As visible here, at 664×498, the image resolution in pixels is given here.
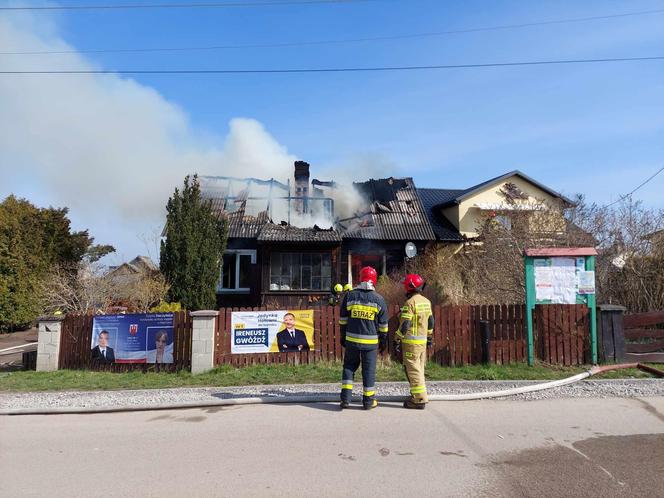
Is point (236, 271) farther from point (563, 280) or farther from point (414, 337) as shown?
point (414, 337)

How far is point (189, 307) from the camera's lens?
13.8 metres

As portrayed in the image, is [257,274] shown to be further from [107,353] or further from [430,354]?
[430,354]

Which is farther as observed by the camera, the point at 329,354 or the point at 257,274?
the point at 257,274

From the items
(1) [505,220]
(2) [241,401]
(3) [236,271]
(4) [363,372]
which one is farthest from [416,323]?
(3) [236,271]

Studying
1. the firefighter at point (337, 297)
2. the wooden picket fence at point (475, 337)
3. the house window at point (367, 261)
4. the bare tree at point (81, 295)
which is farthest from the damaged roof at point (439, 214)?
the bare tree at point (81, 295)

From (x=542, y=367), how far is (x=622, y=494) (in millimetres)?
4989

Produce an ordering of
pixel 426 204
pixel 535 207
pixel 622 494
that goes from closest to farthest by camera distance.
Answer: pixel 622 494 < pixel 535 207 < pixel 426 204

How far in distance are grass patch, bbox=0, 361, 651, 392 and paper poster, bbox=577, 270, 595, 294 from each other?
52.0 inches

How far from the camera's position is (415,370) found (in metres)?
5.79

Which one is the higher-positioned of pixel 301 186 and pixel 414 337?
pixel 301 186

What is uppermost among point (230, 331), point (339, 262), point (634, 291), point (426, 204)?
point (426, 204)

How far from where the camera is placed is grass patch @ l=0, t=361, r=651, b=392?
7.73 m

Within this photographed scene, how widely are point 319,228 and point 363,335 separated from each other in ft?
41.1

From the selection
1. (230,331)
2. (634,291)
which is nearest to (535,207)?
(634,291)
